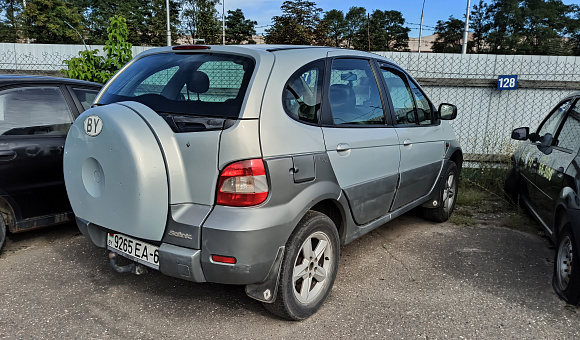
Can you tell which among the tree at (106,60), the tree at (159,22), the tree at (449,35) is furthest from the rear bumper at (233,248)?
the tree at (449,35)

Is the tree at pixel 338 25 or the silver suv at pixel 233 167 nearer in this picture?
the silver suv at pixel 233 167

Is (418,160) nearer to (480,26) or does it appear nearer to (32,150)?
(32,150)

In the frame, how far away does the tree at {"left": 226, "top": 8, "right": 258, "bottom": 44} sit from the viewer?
196ft

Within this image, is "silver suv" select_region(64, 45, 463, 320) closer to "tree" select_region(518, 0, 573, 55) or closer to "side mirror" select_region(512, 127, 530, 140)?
"side mirror" select_region(512, 127, 530, 140)

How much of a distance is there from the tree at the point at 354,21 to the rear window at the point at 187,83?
50081mm

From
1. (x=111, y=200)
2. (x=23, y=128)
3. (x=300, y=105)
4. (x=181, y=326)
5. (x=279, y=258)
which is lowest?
(x=181, y=326)

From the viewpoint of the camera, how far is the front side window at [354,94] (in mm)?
3111

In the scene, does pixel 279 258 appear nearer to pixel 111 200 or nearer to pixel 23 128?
pixel 111 200

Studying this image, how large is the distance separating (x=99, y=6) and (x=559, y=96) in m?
69.0

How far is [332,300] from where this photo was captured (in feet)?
10.4

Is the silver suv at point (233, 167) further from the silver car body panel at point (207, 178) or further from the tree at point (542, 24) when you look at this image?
the tree at point (542, 24)

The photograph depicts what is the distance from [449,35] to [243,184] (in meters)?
79.1

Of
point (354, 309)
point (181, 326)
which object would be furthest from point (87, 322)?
point (354, 309)

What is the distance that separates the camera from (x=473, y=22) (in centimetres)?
7044
